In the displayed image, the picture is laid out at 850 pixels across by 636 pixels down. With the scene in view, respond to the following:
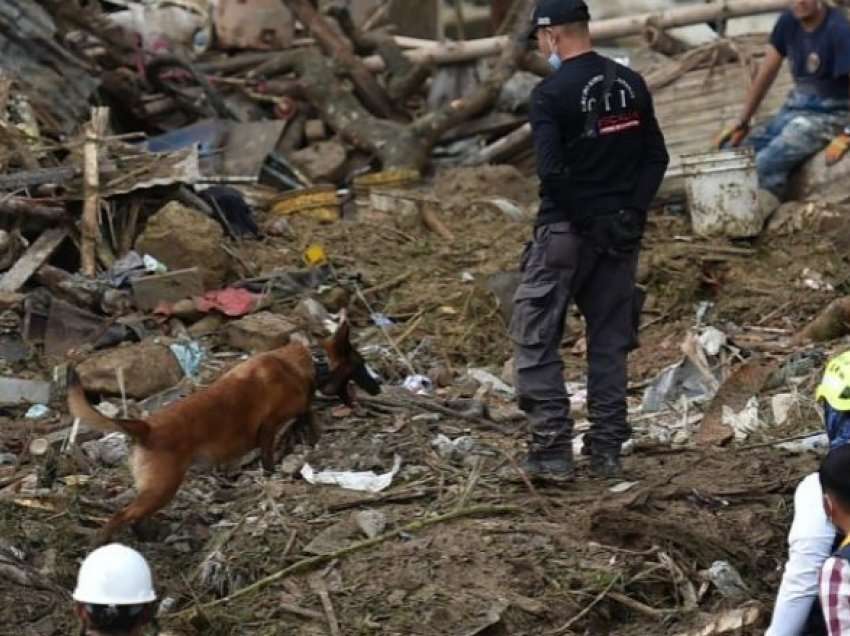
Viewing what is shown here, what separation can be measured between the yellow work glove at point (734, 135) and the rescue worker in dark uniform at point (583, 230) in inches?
191

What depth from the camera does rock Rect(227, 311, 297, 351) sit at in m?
9.09

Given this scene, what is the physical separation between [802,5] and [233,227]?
411cm

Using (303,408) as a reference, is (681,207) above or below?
below

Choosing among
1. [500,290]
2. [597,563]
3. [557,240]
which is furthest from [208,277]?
[597,563]

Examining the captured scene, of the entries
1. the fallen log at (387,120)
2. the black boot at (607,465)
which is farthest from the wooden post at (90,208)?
the black boot at (607,465)

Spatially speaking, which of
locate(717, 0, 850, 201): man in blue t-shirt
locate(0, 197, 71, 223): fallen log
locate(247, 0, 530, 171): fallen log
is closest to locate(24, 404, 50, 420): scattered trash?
locate(0, 197, 71, 223): fallen log

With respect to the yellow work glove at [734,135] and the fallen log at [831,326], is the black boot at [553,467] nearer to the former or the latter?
the fallen log at [831,326]

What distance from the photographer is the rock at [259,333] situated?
9.09 metres

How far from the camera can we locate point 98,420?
20.3 ft

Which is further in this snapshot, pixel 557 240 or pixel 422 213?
pixel 422 213

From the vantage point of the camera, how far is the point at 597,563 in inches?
235

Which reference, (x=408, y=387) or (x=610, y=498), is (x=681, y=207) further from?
(x=610, y=498)

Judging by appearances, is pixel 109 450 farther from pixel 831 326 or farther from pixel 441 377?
pixel 831 326

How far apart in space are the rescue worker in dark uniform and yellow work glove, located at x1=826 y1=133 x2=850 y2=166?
4491mm
